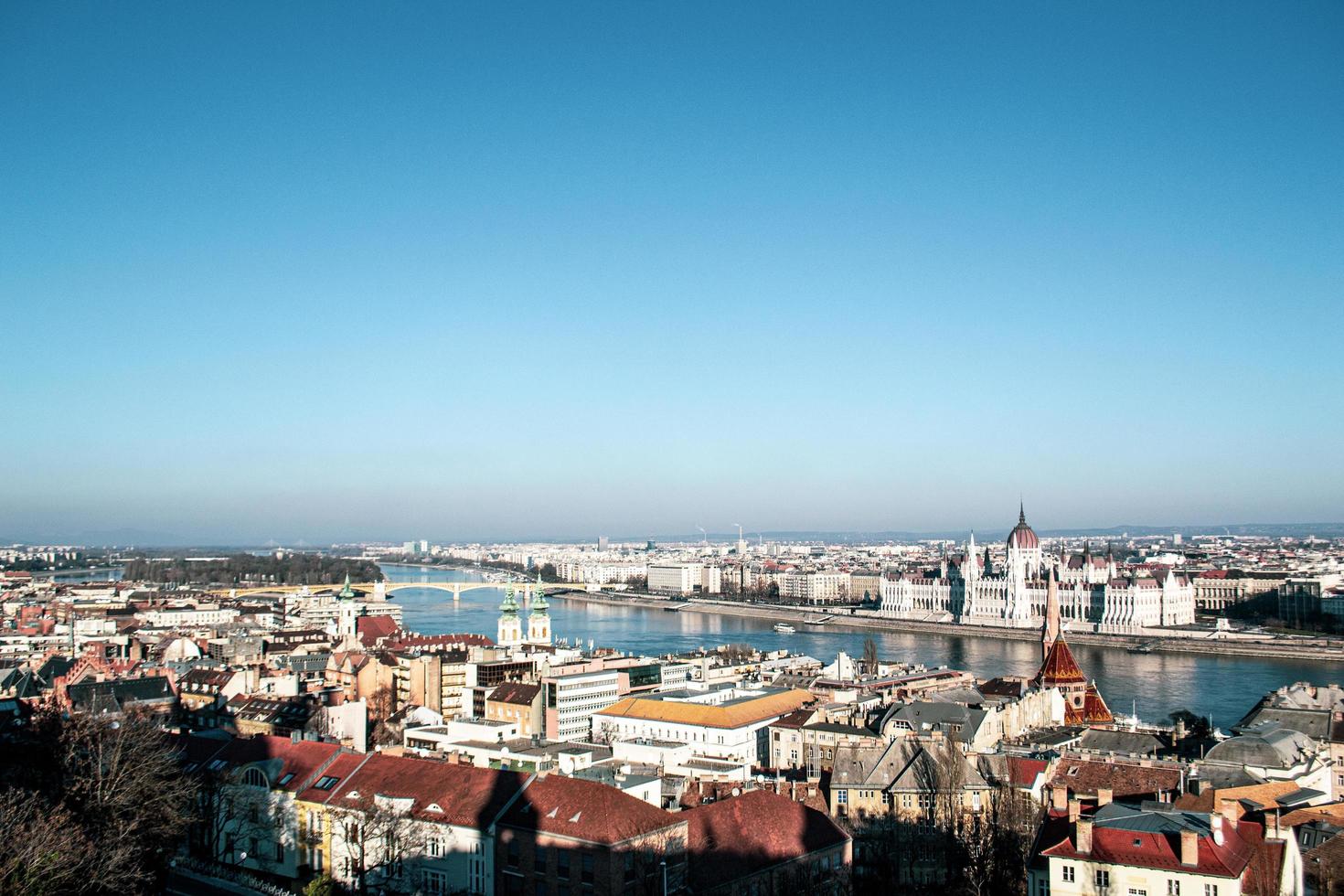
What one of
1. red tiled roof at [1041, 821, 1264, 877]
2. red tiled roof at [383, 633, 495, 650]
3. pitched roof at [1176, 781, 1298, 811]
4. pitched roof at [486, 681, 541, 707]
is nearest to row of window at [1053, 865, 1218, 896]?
red tiled roof at [1041, 821, 1264, 877]

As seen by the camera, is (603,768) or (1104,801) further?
(603,768)

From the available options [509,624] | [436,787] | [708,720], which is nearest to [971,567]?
[509,624]

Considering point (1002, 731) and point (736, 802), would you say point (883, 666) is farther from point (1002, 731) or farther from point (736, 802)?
point (736, 802)

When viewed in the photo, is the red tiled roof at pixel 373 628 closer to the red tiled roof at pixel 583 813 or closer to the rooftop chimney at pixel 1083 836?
the red tiled roof at pixel 583 813

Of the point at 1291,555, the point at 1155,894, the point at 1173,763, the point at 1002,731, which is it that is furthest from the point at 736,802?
the point at 1291,555

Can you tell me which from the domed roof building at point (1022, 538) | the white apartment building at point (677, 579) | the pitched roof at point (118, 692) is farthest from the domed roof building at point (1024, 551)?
the pitched roof at point (118, 692)

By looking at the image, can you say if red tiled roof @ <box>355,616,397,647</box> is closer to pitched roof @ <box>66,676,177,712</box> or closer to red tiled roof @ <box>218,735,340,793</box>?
pitched roof @ <box>66,676,177,712</box>
